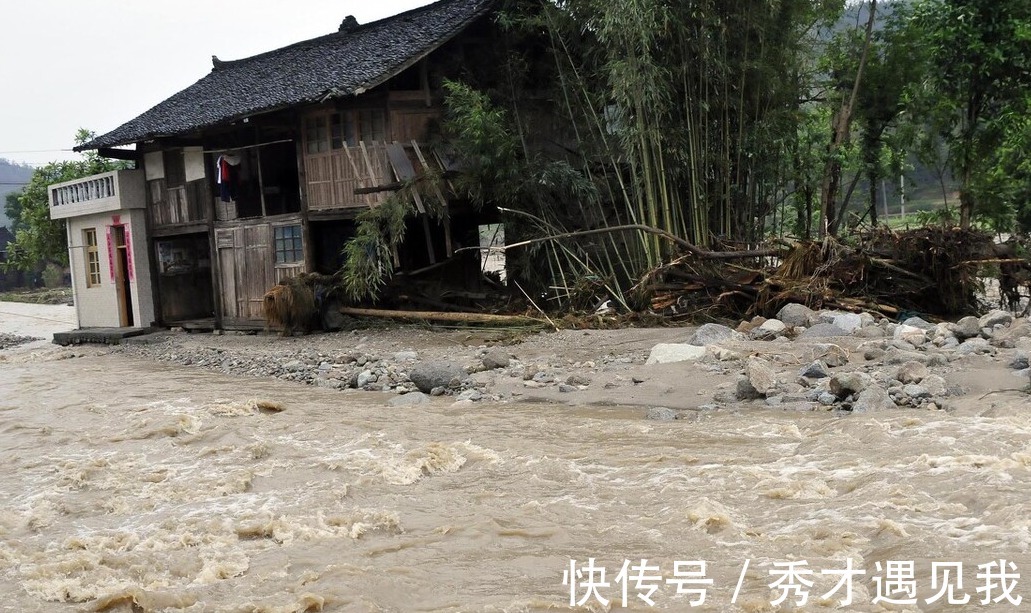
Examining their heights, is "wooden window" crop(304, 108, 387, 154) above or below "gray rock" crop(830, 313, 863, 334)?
above

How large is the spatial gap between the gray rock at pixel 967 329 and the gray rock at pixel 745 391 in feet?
8.02

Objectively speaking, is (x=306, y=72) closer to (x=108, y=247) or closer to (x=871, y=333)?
(x=108, y=247)

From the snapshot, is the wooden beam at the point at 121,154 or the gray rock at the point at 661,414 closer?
the gray rock at the point at 661,414

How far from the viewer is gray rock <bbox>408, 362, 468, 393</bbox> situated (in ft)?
30.0

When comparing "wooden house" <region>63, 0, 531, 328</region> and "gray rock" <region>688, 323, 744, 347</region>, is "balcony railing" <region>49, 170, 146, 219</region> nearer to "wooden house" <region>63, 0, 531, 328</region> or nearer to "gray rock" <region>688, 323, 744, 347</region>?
"wooden house" <region>63, 0, 531, 328</region>

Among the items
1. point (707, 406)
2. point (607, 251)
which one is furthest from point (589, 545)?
point (607, 251)

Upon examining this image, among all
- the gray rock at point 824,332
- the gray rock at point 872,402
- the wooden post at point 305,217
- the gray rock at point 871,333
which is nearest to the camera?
the gray rock at point 872,402

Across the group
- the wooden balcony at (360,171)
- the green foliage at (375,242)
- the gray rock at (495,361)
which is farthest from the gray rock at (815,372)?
the wooden balcony at (360,171)

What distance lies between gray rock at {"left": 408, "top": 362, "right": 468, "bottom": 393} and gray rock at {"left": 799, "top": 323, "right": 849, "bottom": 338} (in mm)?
3405

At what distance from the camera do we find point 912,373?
7.19m

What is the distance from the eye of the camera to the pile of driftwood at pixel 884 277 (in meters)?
10.3

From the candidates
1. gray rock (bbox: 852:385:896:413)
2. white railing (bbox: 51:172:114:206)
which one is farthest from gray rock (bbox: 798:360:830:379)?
white railing (bbox: 51:172:114:206)

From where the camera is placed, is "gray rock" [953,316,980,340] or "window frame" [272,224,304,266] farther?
"window frame" [272,224,304,266]

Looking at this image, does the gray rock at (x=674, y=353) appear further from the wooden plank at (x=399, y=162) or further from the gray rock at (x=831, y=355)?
the wooden plank at (x=399, y=162)
